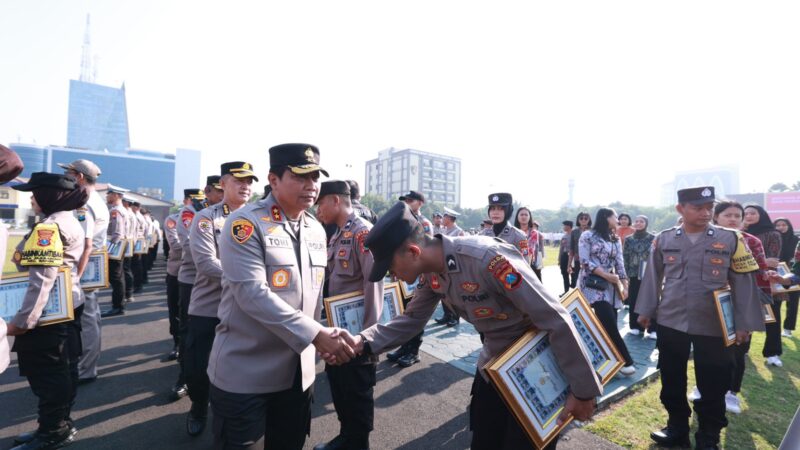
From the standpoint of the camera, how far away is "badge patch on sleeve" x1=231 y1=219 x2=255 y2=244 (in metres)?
2.03

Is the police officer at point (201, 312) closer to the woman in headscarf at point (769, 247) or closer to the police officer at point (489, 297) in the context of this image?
the police officer at point (489, 297)

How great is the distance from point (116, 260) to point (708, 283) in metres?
9.35

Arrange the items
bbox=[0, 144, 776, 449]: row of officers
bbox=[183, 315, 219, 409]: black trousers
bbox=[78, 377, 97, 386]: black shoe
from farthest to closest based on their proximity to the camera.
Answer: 1. bbox=[78, 377, 97, 386]: black shoe
2. bbox=[183, 315, 219, 409]: black trousers
3. bbox=[0, 144, 776, 449]: row of officers

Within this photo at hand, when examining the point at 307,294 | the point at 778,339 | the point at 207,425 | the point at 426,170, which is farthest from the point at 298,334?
the point at 426,170

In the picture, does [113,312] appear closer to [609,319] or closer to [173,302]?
[173,302]

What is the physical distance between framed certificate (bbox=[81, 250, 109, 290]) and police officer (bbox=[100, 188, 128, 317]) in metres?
3.53

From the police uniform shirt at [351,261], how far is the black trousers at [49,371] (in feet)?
7.68

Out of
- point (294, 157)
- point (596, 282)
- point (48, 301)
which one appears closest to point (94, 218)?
point (48, 301)

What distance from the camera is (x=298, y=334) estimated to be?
1944 millimetres

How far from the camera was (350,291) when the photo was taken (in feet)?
10.8

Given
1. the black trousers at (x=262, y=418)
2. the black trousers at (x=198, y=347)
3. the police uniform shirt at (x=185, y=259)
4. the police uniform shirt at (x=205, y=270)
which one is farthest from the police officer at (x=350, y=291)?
the police uniform shirt at (x=185, y=259)

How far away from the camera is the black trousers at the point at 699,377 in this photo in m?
3.17

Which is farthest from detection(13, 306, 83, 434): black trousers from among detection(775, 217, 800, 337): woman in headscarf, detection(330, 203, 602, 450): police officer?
detection(775, 217, 800, 337): woman in headscarf

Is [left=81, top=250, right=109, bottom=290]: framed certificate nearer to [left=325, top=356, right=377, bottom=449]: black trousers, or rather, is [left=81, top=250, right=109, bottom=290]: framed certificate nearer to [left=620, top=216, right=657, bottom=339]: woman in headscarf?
[left=325, top=356, right=377, bottom=449]: black trousers
